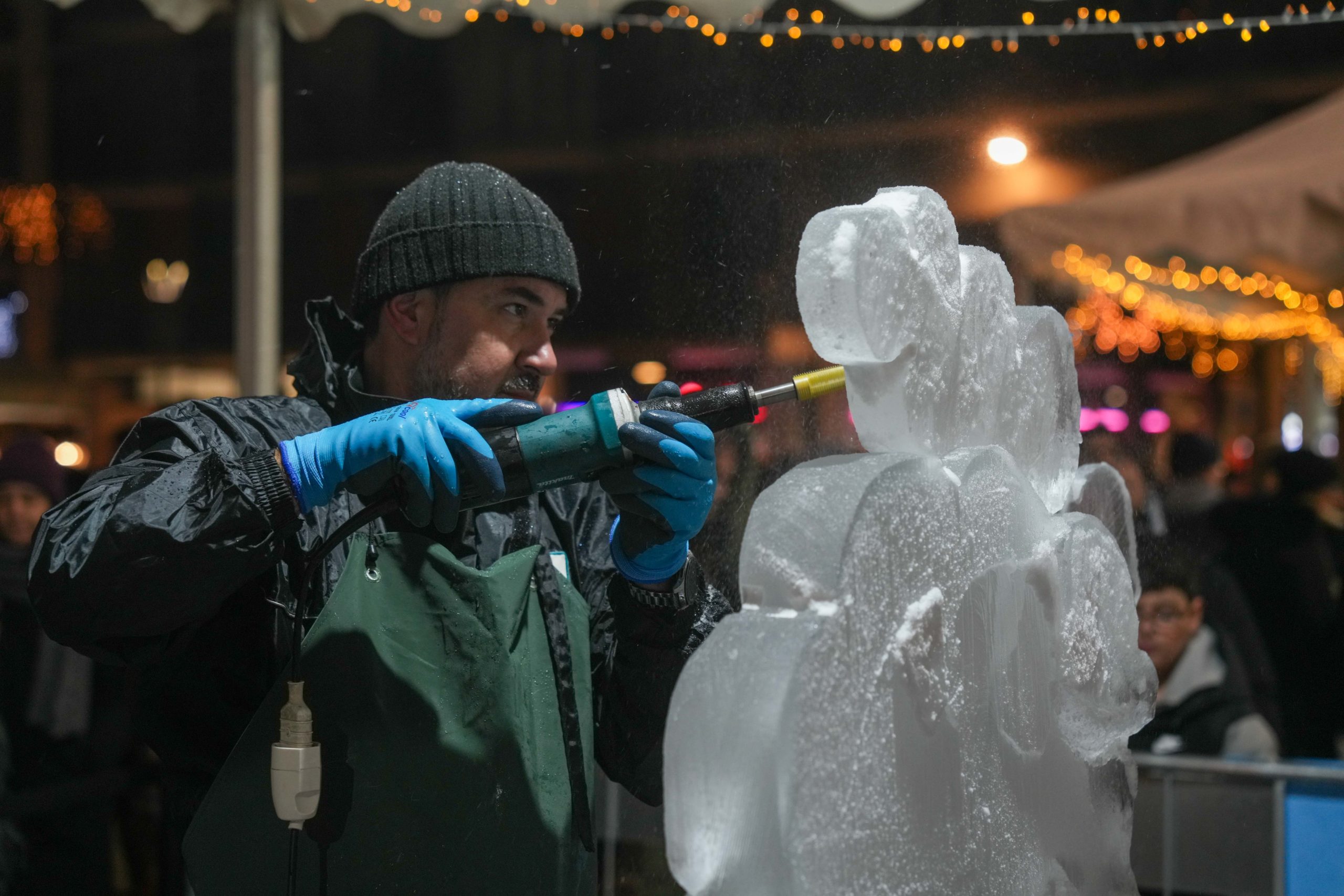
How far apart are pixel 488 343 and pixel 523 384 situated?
0.23 ft

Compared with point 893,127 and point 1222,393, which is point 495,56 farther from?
point 893,127

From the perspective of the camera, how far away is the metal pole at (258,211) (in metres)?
2.76

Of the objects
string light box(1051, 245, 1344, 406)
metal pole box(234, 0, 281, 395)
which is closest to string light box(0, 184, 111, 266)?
metal pole box(234, 0, 281, 395)

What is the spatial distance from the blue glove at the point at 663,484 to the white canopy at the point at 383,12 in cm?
128

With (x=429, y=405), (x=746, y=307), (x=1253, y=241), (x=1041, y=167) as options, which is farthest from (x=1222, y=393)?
(x=429, y=405)

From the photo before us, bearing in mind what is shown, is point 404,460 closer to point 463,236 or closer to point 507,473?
point 507,473

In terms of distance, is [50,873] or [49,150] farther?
[49,150]

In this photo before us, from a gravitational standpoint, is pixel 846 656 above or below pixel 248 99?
below

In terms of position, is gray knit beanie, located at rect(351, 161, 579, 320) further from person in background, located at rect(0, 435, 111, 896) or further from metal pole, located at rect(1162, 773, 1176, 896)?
person in background, located at rect(0, 435, 111, 896)

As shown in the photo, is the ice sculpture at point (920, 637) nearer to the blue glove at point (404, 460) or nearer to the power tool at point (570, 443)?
the power tool at point (570, 443)

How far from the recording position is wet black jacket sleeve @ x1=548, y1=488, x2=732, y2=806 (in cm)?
147

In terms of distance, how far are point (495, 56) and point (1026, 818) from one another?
7471 mm

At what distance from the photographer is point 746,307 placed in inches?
64.5

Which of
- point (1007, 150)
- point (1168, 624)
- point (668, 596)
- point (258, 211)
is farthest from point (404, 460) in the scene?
point (1168, 624)
